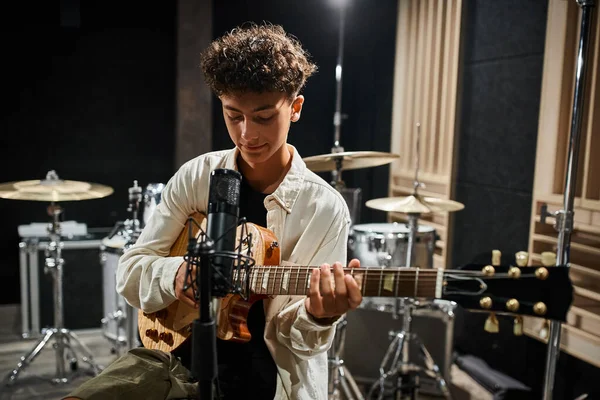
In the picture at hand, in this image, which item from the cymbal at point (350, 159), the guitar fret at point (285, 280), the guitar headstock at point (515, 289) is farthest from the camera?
the cymbal at point (350, 159)

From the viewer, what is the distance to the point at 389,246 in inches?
135

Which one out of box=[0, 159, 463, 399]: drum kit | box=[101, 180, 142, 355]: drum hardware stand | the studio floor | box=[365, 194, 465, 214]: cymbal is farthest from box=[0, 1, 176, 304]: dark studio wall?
box=[365, 194, 465, 214]: cymbal

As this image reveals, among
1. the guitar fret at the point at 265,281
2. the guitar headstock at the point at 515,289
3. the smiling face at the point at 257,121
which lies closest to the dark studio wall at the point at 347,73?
the smiling face at the point at 257,121

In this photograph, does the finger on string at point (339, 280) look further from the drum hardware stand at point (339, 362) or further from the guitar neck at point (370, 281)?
the drum hardware stand at point (339, 362)

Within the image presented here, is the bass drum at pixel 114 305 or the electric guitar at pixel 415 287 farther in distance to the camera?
the bass drum at pixel 114 305

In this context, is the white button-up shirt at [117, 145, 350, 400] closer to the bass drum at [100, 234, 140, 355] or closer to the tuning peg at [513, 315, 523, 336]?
the tuning peg at [513, 315, 523, 336]

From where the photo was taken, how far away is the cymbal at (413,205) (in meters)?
3.14

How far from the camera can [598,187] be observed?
3.02 m

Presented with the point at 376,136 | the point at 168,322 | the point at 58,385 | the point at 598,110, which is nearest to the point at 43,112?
the point at 58,385

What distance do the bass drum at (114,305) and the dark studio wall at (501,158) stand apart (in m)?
2.33

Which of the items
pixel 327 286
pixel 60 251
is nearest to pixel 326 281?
pixel 327 286

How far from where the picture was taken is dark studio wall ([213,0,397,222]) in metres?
4.57

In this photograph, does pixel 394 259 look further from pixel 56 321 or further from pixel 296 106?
pixel 56 321

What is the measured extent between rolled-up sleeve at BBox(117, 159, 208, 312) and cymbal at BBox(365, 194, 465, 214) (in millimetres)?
1579
